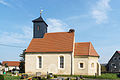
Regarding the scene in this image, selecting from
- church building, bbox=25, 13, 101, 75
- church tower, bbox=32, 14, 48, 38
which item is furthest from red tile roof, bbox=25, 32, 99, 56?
church tower, bbox=32, 14, 48, 38

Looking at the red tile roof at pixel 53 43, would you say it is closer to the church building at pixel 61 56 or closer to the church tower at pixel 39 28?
the church building at pixel 61 56

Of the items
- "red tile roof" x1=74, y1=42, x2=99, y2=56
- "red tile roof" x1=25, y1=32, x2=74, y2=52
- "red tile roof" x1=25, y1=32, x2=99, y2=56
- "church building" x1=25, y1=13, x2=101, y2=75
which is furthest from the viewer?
"red tile roof" x1=25, y1=32, x2=74, y2=52

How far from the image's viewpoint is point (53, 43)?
32.2 m

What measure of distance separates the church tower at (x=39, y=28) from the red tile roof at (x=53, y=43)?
101cm

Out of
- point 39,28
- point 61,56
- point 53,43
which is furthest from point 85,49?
point 39,28

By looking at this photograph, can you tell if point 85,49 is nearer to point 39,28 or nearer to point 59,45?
point 59,45

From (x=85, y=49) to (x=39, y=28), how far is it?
12.1 m

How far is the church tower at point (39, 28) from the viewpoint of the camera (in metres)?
34.1

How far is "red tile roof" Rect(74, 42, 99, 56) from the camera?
29806mm

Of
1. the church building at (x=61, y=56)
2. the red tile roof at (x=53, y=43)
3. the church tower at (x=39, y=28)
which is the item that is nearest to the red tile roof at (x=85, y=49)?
the church building at (x=61, y=56)

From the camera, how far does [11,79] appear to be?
24.1 m

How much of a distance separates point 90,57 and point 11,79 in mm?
16032

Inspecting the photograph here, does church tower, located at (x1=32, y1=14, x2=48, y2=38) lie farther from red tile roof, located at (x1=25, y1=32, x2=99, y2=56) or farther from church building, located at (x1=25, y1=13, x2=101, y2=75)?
red tile roof, located at (x1=25, y1=32, x2=99, y2=56)

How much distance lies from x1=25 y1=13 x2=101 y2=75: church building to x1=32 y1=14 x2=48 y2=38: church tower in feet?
0.85
